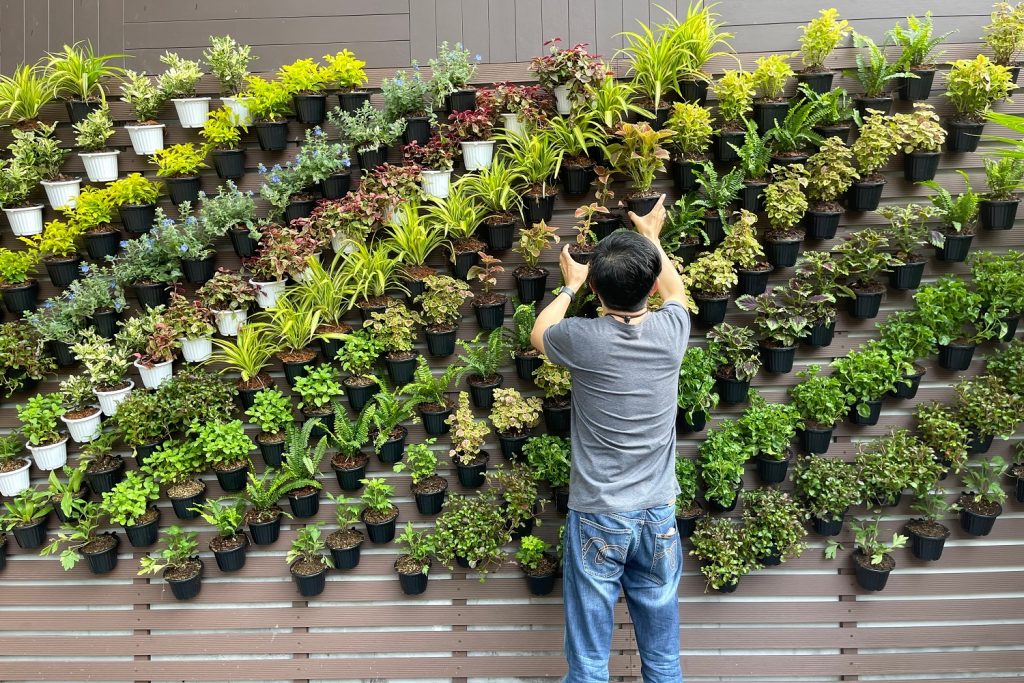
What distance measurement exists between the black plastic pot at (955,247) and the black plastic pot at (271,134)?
12.5 ft

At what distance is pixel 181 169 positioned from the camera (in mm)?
4309

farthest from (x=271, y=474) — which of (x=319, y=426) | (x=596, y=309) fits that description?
(x=596, y=309)

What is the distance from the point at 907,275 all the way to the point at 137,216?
4423 millimetres

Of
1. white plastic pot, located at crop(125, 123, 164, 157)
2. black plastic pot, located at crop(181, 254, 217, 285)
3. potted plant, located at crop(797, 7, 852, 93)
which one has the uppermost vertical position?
potted plant, located at crop(797, 7, 852, 93)

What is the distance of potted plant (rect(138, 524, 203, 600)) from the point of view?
410 cm

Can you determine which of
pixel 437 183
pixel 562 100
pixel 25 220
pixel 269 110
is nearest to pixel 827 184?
pixel 562 100

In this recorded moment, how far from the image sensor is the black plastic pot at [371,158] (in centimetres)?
425

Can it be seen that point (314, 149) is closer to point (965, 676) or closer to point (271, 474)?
point (271, 474)

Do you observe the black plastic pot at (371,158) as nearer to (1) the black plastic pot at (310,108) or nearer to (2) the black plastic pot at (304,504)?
(1) the black plastic pot at (310,108)

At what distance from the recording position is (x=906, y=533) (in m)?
4.16

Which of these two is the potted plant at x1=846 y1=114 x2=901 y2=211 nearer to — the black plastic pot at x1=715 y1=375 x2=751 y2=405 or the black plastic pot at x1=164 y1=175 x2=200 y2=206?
the black plastic pot at x1=715 y1=375 x2=751 y2=405

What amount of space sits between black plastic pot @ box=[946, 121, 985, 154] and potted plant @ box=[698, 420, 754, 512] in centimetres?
202

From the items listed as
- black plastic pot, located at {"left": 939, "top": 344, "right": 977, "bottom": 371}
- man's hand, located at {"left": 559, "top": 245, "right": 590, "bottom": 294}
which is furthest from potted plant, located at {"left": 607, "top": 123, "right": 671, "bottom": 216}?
black plastic pot, located at {"left": 939, "top": 344, "right": 977, "bottom": 371}

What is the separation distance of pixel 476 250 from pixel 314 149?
3.67 ft
